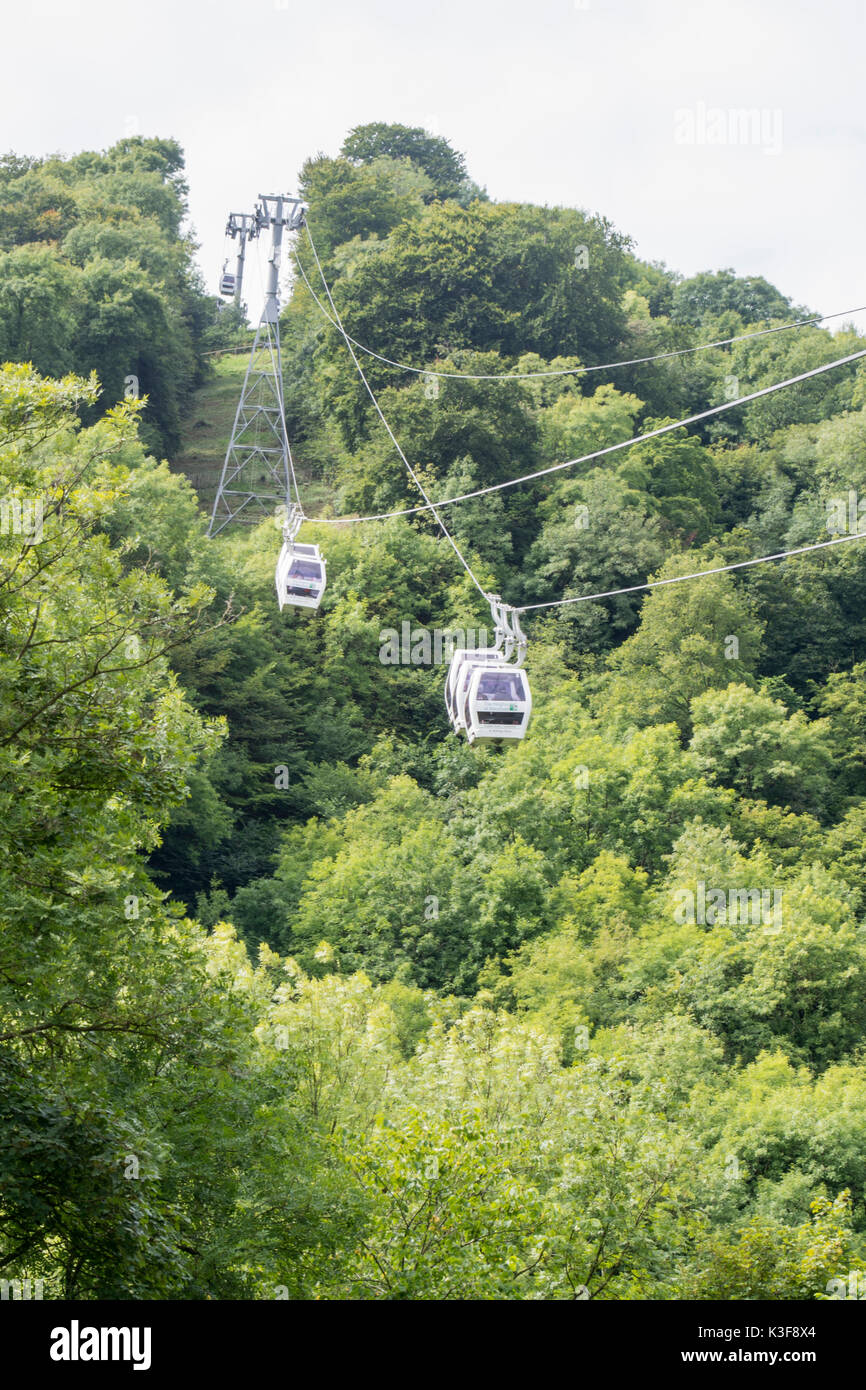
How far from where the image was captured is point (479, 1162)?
21234 mm

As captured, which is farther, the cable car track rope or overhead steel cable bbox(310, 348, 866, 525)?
the cable car track rope

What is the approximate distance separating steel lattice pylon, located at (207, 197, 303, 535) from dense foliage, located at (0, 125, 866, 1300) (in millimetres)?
2177

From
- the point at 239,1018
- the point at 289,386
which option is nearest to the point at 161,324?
the point at 289,386

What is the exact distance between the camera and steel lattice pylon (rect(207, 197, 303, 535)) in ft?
165

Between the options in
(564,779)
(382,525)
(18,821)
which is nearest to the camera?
(18,821)

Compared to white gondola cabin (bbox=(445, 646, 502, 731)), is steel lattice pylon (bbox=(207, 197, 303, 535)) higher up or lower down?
higher up

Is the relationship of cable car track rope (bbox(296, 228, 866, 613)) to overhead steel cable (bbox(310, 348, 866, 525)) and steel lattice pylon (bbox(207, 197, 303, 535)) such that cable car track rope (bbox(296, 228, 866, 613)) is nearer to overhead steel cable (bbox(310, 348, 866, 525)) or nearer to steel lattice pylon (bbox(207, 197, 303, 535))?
overhead steel cable (bbox(310, 348, 866, 525))

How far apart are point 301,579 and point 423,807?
899 centimetres

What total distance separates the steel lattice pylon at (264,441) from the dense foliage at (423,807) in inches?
85.7

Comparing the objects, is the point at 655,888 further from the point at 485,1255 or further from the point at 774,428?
the point at 774,428

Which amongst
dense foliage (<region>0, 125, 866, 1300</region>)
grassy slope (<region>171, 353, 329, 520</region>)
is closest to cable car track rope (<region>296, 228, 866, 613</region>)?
dense foliage (<region>0, 125, 866, 1300</region>)

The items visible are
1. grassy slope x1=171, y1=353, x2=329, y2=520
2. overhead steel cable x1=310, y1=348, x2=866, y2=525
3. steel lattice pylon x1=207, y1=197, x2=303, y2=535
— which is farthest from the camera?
grassy slope x1=171, y1=353, x2=329, y2=520
